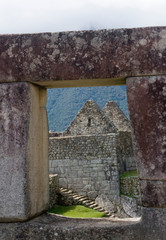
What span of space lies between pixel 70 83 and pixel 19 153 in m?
1.10

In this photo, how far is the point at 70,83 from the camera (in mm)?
3920

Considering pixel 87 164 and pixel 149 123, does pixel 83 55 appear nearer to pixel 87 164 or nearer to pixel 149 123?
pixel 149 123

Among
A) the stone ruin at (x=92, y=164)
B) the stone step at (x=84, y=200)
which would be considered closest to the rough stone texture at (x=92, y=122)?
the stone ruin at (x=92, y=164)

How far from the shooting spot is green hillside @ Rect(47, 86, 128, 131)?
216ft

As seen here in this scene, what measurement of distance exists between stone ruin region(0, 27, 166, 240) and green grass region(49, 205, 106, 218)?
35.0ft

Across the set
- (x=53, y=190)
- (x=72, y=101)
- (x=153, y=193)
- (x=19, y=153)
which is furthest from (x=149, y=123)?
(x=72, y=101)

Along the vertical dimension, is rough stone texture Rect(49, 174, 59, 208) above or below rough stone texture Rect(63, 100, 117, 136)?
below

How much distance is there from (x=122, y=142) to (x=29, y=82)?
17361 mm

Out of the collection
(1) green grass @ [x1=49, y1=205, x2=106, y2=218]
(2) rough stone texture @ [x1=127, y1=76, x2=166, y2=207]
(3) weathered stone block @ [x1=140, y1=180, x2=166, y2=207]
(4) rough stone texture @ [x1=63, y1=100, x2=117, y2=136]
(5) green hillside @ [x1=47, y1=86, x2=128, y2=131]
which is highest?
(5) green hillside @ [x1=47, y1=86, x2=128, y2=131]

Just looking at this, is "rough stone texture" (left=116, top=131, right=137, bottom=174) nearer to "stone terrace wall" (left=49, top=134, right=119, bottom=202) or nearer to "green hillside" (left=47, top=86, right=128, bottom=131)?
"stone terrace wall" (left=49, top=134, right=119, bottom=202)

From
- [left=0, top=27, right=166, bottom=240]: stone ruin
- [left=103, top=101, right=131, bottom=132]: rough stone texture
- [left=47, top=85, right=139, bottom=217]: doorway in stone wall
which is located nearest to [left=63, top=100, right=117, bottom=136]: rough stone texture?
[left=47, top=85, right=139, bottom=217]: doorway in stone wall

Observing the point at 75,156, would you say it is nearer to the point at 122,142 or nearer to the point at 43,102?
the point at 122,142

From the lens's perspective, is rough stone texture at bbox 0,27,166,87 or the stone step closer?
rough stone texture at bbox 0,27,166,87

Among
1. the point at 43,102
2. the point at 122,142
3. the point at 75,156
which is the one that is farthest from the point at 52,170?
the point at 43,102
